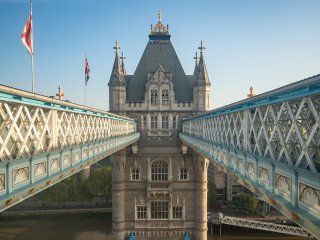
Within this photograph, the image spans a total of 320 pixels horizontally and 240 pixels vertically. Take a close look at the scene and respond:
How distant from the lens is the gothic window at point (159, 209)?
33.2 m

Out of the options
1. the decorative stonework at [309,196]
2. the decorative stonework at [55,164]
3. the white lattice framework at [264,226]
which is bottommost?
the white lattice framework at [264,226]

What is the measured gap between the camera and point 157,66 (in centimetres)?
3528

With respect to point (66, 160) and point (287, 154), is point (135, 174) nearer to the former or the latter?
point (66, 160)

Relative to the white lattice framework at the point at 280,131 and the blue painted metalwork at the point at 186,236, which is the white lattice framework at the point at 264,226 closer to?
the blue painted metalwork at the point at 186,236

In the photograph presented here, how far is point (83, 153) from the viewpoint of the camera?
40.9ft

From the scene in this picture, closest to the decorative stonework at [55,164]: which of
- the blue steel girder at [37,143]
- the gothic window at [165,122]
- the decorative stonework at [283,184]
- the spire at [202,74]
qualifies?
the blue steel girder at [37,143]

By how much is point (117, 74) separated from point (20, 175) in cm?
2863

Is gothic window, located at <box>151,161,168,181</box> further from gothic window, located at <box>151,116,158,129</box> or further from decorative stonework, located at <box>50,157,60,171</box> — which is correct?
decorative stonework, located at <box>50,157,60,171</box>

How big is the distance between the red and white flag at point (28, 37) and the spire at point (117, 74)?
20.6 metres

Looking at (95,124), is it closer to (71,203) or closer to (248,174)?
(248,174)

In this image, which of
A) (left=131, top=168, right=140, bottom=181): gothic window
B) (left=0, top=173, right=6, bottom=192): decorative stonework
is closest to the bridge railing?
(left=0, top=173, right=6, bottom=192): decorative stonework

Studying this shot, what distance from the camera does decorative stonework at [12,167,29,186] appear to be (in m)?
7.30

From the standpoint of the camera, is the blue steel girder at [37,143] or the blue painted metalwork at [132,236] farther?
the blue painted metalwork at [132,236]

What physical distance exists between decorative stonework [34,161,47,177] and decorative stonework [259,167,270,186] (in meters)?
6.89
